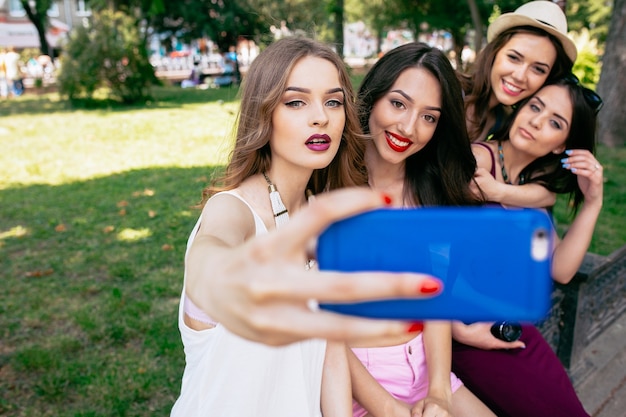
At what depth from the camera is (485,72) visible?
122 inches

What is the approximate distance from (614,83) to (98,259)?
9704 millimetres

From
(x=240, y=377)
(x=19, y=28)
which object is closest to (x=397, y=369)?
(x=240, y=377)

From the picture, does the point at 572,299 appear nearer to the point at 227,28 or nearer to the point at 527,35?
the point at 527,35

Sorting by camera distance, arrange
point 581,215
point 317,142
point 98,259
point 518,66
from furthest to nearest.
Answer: point 98,259, point 518,66, point 581,215, point 317,142

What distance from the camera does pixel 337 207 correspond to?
84 cm

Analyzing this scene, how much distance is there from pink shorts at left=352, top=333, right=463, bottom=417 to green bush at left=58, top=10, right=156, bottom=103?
1553cm

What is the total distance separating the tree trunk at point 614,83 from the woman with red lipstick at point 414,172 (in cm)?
880

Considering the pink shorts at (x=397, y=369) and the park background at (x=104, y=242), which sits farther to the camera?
the park background at (x=104, y=242)

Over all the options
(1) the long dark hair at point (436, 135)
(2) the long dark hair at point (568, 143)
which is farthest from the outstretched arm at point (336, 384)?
(2) the long dark hair at point (568, 143)

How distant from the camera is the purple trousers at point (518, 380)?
2324 mm

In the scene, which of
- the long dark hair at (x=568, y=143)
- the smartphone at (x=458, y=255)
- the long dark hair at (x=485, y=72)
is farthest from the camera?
the long dark hair at (x=485, y=72)

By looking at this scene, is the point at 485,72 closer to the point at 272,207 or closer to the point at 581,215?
the point at 581,215

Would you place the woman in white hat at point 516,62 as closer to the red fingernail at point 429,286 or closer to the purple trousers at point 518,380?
the purple trousers at point 518,380

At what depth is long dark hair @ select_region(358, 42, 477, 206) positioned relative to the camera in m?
2.36
